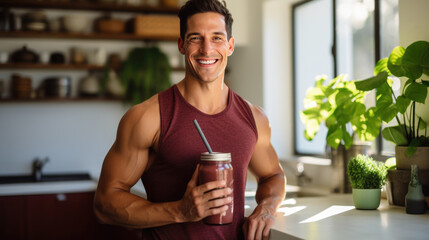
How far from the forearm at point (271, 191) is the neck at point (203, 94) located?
364 millimetres

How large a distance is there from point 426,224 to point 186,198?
90 cm

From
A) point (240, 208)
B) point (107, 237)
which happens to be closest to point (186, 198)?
point (240, 208)

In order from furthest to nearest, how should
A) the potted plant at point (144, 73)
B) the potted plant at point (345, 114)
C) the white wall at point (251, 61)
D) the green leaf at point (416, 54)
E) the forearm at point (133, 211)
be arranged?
the potted plant at point (144, 73) → the white wall at point (251, 61) → the potted plant at point (345, 114) → the green leaf at point (416, 54) → the forearm at point (133, 211)

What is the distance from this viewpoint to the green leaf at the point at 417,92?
6.89ft

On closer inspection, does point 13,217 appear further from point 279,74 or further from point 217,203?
point 217,203

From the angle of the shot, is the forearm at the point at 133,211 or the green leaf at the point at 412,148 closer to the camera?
the forearm at the point at 133,211

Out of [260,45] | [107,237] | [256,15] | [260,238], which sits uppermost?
[256,15]

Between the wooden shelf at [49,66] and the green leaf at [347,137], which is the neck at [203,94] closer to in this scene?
the green leaf at [347,137]

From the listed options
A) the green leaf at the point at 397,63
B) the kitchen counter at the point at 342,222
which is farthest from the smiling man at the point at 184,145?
the green leaf at the point at 397,63

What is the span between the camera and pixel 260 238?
172 centimetres

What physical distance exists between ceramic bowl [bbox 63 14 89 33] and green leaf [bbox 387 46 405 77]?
299 cm

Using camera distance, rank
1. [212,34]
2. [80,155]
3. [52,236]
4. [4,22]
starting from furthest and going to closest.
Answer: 1. [80,155]
2. [4,22]
3. [52,236]
4. [212,34]

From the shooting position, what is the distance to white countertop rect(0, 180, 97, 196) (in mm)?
3767

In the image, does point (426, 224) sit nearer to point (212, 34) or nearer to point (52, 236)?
point (212, 34)
